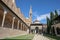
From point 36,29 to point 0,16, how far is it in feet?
134

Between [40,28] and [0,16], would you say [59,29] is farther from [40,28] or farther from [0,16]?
[40,28]

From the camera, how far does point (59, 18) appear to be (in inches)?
1014

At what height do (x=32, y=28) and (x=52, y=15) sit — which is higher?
(x=52, y=15)

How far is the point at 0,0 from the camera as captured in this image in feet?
44.0

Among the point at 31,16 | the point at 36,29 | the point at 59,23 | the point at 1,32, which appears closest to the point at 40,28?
the point at 36,29

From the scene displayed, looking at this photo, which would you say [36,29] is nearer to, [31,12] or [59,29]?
[31,12]

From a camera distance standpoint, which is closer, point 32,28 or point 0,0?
point 0,0

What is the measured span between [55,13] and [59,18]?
1184 cm

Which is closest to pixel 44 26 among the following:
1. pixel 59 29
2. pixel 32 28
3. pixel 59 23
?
pixel 32 28

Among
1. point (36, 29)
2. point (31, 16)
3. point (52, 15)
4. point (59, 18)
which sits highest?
point (31, 16)

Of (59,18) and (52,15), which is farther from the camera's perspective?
(52,15)

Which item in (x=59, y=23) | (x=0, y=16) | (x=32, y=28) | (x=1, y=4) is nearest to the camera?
(x=1, y=4)

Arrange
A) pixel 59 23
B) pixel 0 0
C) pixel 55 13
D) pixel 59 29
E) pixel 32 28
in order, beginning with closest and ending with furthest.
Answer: pixel 0 0 → pixel 59 23 → pixel 59 29 → pixel 55 13 → pixel 32 28

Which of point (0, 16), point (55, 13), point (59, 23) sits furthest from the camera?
point (55, 13)
